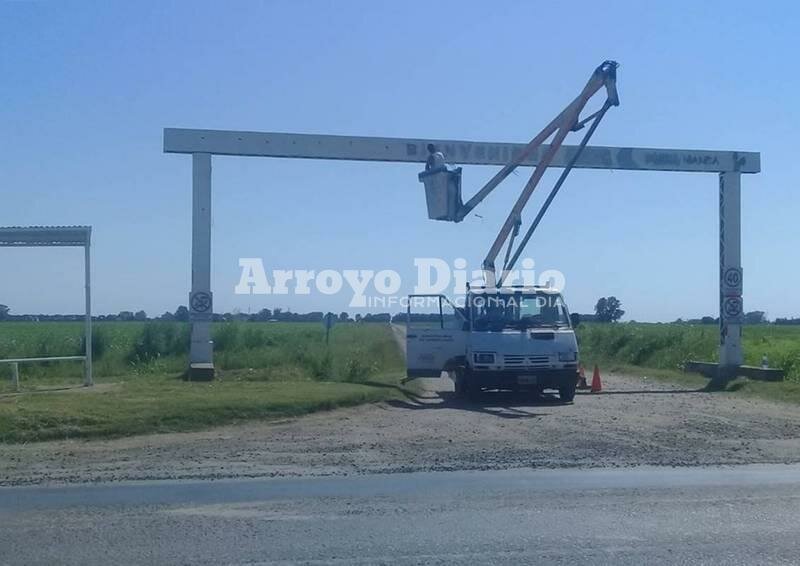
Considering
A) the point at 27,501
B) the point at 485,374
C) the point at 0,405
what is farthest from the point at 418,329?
the point at 27,501

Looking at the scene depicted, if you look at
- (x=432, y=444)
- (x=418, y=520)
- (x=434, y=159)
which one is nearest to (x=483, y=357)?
(x=434, y=159)

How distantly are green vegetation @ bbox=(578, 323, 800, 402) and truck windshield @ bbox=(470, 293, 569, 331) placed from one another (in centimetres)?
521

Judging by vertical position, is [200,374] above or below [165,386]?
above

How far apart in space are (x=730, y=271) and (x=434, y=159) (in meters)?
8.91

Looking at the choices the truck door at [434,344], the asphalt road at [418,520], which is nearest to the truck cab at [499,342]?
the truck door at [434,344]

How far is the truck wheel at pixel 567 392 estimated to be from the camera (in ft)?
70.3

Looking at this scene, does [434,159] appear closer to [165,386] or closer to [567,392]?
[567,392]

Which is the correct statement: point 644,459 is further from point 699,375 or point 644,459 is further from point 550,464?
point 699,375

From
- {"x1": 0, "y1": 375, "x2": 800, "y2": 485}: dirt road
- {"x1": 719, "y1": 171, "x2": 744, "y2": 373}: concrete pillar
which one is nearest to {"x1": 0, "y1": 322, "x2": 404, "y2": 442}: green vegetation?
{"x1": 0, "y1": 375, "x2": 800, "y2": 485}: dirt road

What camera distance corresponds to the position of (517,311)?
863 inches

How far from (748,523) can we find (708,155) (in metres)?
19.0

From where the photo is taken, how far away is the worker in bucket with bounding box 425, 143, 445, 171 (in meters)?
24.0

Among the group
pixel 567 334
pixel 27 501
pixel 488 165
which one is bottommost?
pixel 27 501

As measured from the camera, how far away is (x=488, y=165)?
25.5 metres
